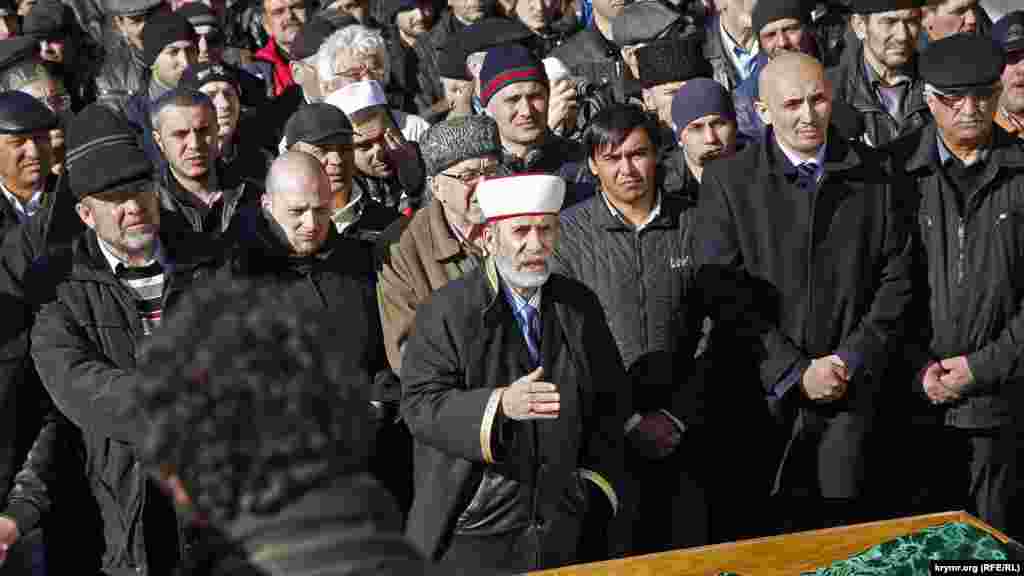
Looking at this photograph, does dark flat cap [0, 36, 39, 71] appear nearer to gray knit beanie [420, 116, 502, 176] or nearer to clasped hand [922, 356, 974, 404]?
gray knit beanie [420, 116, 502, 176]

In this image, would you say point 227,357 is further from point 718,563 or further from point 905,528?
point 905,528

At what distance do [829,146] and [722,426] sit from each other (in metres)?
1.11

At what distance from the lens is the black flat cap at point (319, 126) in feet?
21.0

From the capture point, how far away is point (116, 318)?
525cm

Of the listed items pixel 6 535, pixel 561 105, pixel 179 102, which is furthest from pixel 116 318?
pixel 561 105

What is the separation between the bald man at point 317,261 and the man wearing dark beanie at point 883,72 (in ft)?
8.48

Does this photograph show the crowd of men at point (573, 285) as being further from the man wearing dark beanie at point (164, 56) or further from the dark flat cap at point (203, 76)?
the man wearing dark beanie at point (164, 56)

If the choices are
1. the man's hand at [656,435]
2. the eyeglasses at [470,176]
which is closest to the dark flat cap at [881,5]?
the eyeglasses at [470,176]

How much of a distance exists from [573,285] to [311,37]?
11.3 feet

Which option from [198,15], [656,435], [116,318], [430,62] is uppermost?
[198,15]

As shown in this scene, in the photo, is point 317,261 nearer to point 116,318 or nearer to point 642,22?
point 116,318

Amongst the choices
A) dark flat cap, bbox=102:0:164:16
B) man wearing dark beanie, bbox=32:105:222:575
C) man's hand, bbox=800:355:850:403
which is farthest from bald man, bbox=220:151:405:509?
dark flat cap, bbox=102:0:164:16

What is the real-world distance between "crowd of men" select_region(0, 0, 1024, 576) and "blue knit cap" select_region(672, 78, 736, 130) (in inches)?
0.5

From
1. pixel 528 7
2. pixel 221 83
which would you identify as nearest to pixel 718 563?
pixel 221 83
